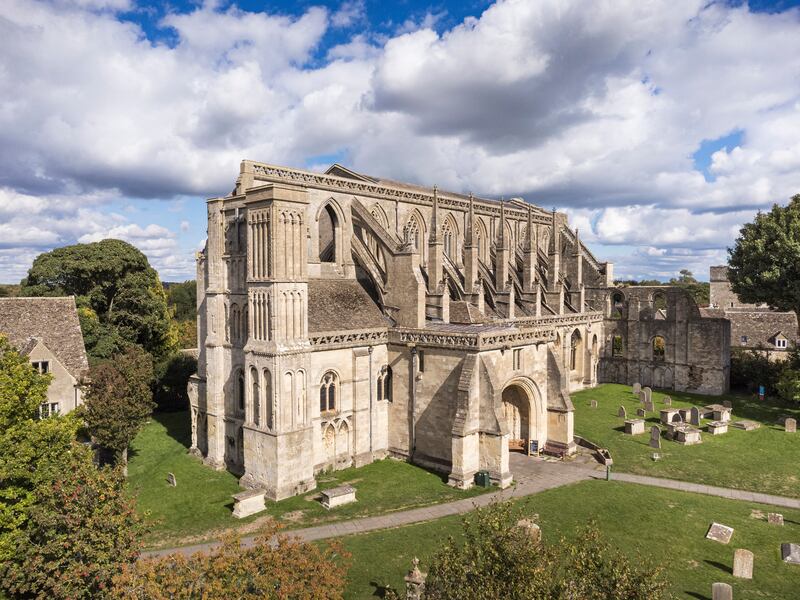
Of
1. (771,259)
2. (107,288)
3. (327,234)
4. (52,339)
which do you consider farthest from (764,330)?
(52,339)

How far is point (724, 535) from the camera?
21109mm

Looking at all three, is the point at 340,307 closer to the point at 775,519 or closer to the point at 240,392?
the point at 240,392

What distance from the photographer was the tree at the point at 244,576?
1228cm

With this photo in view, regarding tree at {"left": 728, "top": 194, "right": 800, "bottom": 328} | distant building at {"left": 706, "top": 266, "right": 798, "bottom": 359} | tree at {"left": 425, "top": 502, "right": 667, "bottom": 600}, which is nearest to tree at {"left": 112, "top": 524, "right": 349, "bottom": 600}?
tree at {"left": 425, "top": 502, "right": 667, "bottom": 600}

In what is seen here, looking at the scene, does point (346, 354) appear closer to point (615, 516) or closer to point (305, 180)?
Result: point (305, 180)

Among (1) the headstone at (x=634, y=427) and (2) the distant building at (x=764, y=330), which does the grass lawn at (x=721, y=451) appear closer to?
(1) the headstone at (x=634, y=427)

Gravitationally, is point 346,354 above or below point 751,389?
above

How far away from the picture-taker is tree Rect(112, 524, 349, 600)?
1228cm

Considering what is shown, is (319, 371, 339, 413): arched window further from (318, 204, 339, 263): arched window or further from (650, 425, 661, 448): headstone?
(650, 425, 661, 448): headstone

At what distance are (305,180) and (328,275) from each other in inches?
241

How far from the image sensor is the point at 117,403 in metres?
28.4

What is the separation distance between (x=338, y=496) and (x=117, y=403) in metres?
13.2

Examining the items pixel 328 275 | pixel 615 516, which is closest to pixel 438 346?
pixel 328 275

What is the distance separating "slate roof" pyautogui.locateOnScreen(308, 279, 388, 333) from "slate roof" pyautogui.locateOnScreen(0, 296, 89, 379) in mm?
14704
